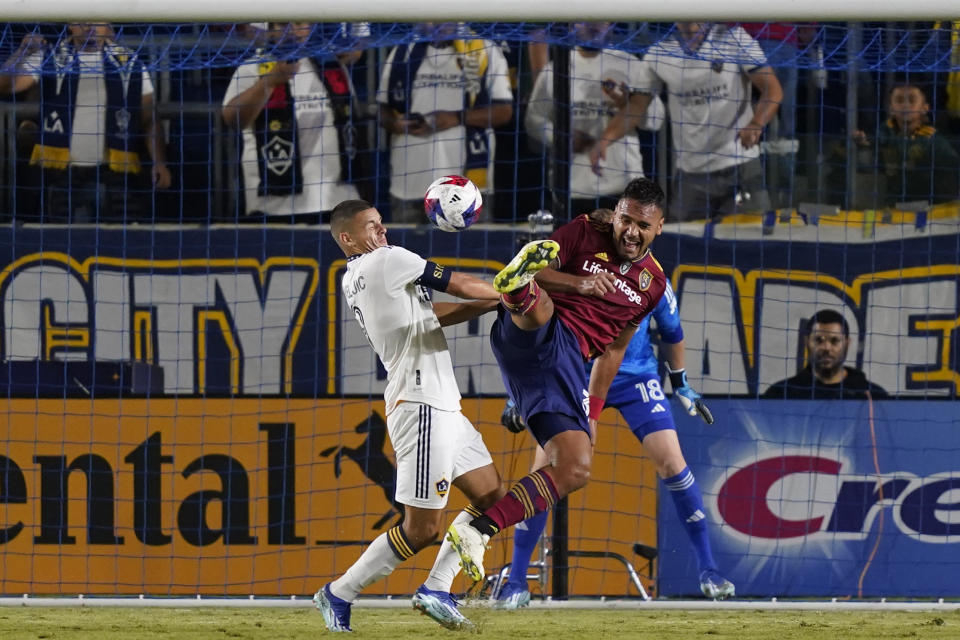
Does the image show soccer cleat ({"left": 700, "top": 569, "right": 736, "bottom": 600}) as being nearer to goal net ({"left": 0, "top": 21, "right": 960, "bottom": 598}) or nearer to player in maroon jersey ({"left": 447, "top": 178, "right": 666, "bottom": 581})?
goal net ({"left": 0, "top": 21, "right": 960, "bottom": 598})

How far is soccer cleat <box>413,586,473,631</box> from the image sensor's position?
20.5 feet

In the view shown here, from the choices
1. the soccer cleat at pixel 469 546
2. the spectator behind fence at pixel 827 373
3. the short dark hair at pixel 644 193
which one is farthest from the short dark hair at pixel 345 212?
the spectator behind fence at pixel 827 373

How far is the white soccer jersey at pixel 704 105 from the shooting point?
9297 mm

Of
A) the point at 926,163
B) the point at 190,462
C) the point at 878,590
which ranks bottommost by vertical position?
the point at 878,590

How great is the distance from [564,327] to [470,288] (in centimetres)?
62

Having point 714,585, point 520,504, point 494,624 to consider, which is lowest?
point 494,624

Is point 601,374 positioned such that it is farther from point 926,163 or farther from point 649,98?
point 926,163

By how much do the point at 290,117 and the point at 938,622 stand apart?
16.8 feet

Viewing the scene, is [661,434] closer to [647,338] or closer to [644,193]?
[647,338]

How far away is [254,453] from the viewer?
28.7 feet

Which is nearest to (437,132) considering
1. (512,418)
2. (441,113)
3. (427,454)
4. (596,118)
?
(441,113)

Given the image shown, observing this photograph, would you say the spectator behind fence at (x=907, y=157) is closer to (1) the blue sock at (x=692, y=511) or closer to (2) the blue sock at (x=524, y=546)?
(1) the blue sock at (x=692, y=511)

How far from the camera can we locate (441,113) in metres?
9.20

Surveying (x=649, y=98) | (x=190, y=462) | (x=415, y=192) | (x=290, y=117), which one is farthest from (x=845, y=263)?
(x=190, y=462)
